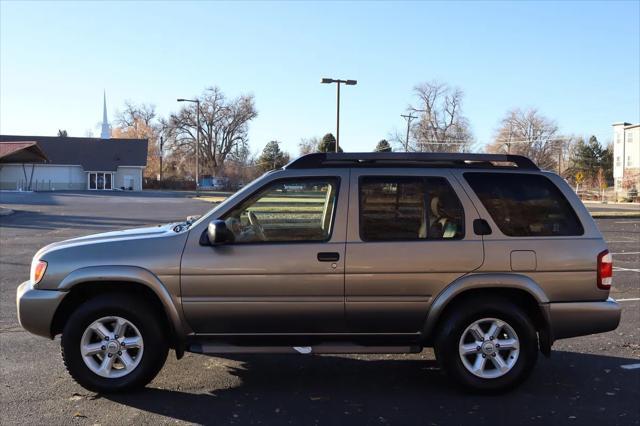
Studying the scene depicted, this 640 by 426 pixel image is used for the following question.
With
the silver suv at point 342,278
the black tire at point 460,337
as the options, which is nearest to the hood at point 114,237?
the silver suv at point 342,278

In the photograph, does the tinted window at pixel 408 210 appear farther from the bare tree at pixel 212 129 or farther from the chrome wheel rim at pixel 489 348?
the bare tree at pixel 212 129

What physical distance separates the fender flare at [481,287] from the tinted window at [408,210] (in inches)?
15.2

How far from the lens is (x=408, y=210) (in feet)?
16.4

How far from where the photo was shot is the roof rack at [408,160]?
16.7 feet

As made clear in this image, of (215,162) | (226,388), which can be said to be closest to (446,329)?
(226,388)

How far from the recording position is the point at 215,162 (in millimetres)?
96812

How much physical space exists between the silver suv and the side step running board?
11 mm

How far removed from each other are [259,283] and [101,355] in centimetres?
142

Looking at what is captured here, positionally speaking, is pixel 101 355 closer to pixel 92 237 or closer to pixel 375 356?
pixel 92 237

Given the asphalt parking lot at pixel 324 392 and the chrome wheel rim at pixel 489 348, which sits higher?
the chrome wheel rim at pixel 489 348

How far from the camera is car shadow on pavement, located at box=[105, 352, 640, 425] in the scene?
4434mm

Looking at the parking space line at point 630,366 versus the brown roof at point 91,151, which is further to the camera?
the brown roof at point 91,151

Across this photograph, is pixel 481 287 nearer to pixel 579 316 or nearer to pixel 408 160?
pixel 579 316

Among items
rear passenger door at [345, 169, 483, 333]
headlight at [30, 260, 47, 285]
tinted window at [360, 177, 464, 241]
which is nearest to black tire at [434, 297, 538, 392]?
rear passenger door at [345, 169, 483, 333]
